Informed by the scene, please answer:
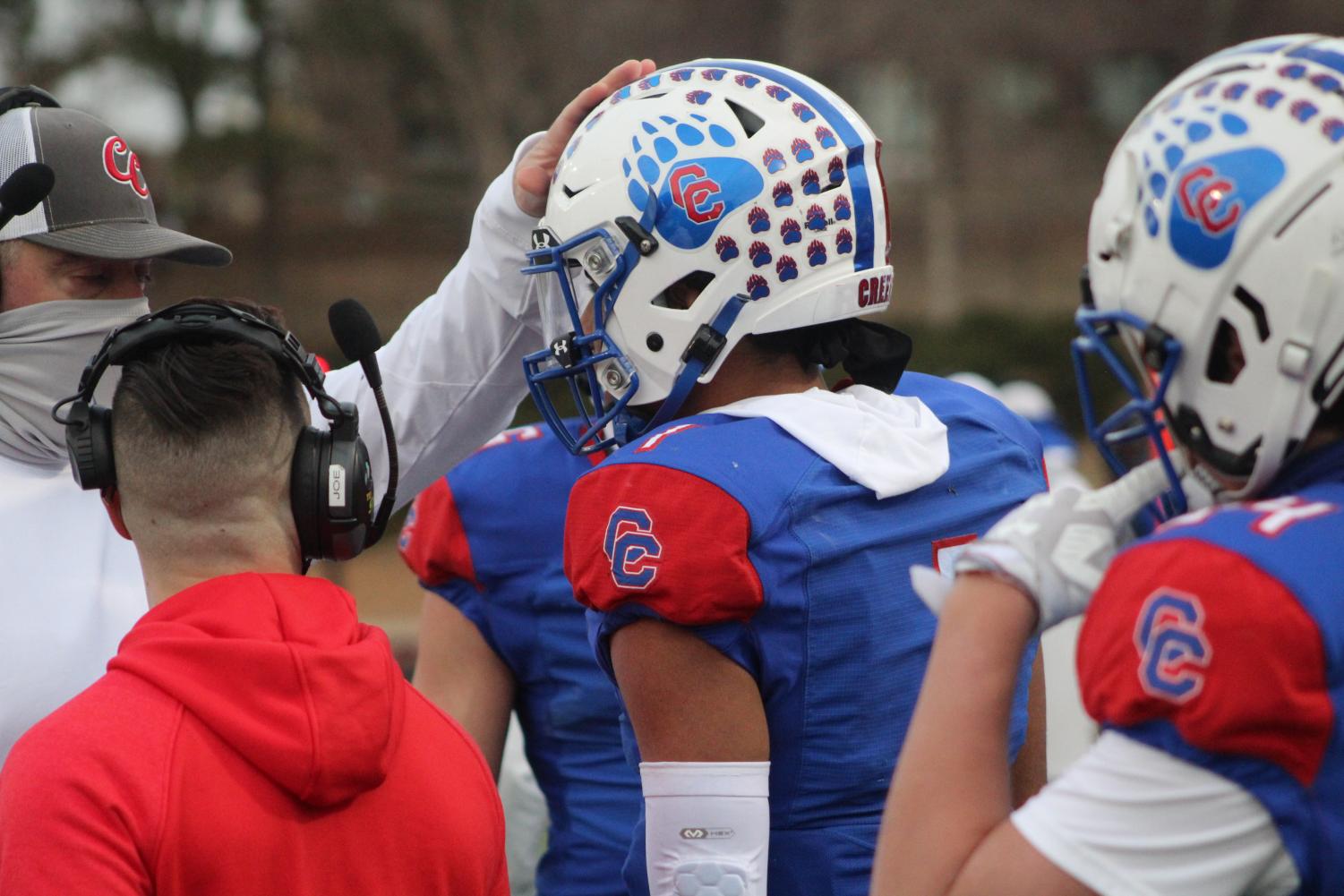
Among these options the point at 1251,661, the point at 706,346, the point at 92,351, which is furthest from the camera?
the point at 92,351

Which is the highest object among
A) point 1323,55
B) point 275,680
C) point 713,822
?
point 1323,55

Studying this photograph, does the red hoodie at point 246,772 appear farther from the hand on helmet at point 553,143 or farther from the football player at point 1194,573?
the hand on helmet at point 553,143

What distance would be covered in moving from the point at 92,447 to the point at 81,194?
0.89 meters

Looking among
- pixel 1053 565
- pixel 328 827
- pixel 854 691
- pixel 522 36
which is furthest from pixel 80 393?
pixel 522 36

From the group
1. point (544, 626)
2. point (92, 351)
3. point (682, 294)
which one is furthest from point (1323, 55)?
point (92, 351)

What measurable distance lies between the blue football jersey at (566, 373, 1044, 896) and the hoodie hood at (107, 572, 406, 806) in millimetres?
A: 400

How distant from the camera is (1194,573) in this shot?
4.81ft

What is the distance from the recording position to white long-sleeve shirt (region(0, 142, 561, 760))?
2.46 meters

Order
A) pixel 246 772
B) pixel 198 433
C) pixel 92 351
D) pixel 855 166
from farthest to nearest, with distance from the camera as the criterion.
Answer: pixel 92 351 < pixel 855 166 < pixel 198 433 < pixel 246 772

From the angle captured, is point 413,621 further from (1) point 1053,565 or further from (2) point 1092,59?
(2) point 1092,59

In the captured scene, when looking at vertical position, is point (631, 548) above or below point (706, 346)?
below

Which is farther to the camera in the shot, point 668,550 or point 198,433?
point 668,550

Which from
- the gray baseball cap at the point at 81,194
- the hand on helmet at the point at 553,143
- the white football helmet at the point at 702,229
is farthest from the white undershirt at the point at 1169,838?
the gray baseball cap at the point at 81,194

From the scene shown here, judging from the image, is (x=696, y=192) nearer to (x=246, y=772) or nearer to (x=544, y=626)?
(x=544, y=626)
